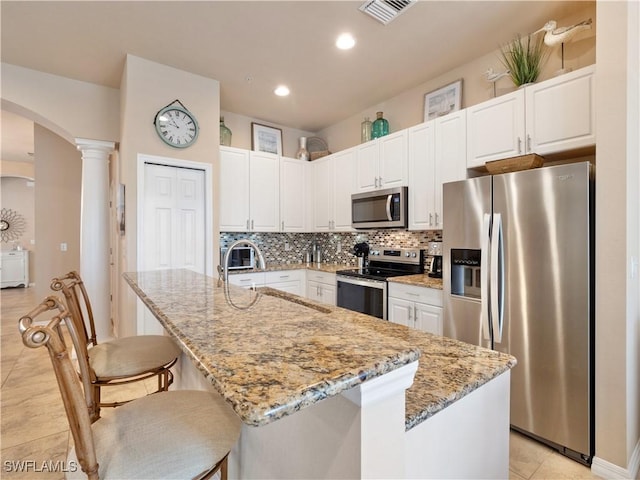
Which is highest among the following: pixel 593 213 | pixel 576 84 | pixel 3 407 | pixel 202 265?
pixel 576 84

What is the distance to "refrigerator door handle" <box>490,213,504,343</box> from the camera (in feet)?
6.95

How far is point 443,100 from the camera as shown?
3.26 meters

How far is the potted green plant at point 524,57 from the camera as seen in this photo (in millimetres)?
2420

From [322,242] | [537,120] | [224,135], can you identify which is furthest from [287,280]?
[537,120]

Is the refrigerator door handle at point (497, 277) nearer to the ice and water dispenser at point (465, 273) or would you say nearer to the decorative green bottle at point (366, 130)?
the ice and water dispenser at point (465, 273)

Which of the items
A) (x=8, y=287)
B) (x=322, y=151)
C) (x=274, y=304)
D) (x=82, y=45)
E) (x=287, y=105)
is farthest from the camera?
(x=8, y=287)

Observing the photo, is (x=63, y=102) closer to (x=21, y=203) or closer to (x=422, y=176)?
(x=422, y=176)

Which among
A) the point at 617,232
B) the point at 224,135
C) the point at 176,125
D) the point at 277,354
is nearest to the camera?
the point at 277,354

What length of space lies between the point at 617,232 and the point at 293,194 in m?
3.41

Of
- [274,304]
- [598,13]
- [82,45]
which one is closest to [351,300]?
[274,304]

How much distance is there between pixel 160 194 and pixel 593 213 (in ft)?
11.3

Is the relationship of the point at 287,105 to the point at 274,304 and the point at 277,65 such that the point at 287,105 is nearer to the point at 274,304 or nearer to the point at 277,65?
the point at 277,65

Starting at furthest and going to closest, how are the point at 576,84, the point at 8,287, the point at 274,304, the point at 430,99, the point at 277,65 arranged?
the point at 8,287
the point at 430,99
the point at 277,65
the point at 576,84
the point at 274,304

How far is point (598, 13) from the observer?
5.82 feet
